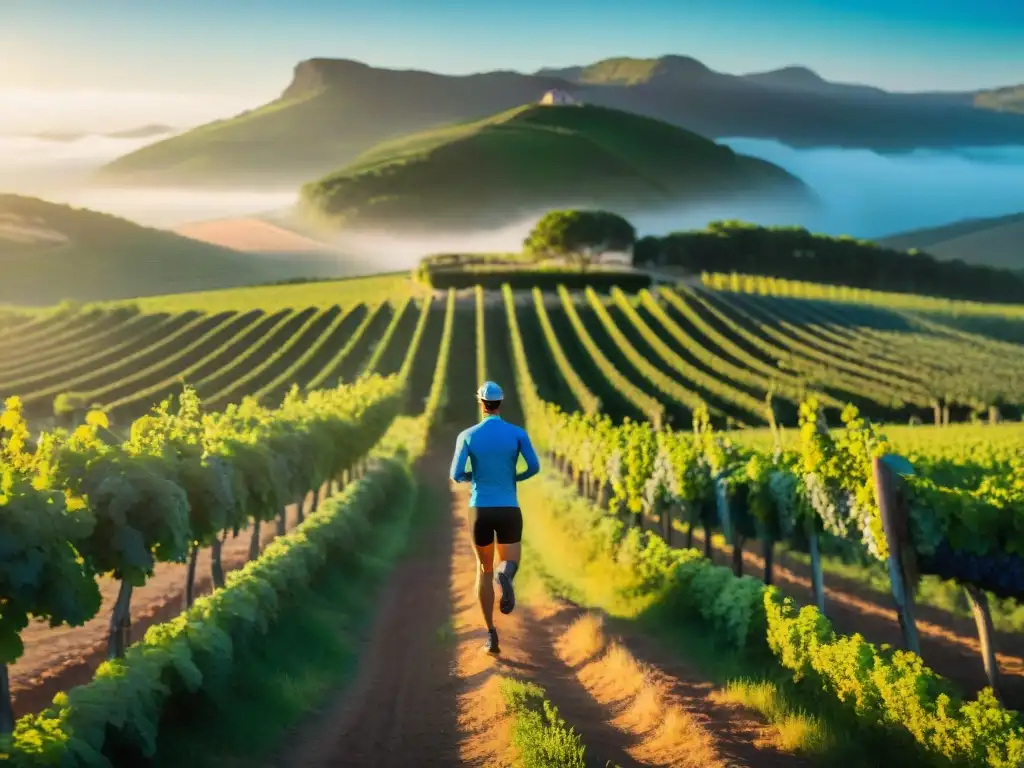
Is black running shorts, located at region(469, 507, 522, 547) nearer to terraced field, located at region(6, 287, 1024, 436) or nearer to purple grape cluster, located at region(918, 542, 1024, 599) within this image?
purple grape cluster, located at region(918, 542, 1024, 599)

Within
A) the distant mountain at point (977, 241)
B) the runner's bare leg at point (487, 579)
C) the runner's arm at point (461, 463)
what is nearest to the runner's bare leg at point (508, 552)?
the runner's bare leg at point (487, 579)

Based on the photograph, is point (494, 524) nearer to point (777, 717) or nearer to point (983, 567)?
point (777, 717)

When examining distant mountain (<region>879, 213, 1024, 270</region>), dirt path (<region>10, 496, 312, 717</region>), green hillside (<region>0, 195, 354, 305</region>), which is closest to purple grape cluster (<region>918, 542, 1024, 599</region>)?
dirt path (<region>10, 496, 312, 717</region>)

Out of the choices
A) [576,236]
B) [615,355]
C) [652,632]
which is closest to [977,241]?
[576,236]

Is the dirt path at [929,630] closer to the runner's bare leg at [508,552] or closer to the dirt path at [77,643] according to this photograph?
the runner's bare leg at [508,552]

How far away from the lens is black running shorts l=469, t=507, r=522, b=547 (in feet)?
37.8

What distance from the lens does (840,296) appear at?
116125mm

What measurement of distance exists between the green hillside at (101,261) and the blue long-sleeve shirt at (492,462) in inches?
4587

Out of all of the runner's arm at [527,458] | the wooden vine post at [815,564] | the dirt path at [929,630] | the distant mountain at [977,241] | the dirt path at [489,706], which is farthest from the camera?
the distant mountain at [977,241]

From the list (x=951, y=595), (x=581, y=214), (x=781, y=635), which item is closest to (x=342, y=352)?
(x=581, y=214)

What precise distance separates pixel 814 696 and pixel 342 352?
263ft

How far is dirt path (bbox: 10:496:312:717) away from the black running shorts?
581 centimetres

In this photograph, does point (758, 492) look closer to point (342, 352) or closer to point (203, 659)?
point (203, 659)

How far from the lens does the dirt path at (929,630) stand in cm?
1769
